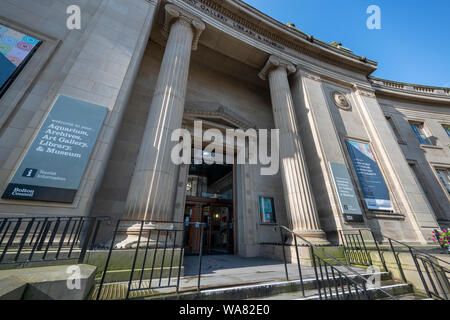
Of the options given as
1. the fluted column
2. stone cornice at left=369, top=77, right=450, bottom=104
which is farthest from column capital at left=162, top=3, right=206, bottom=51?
stone cornice at left=369, top=77, right=450, bottom=104

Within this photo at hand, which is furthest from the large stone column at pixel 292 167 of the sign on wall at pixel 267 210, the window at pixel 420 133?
the window at pixel 420 133

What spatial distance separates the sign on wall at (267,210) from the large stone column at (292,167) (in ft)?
4.79

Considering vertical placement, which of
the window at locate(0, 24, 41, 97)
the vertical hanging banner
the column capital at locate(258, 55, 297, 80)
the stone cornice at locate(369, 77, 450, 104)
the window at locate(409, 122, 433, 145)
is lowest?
the vertical hanging banner

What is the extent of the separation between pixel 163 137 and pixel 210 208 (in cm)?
469

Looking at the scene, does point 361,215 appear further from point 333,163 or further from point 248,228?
point 248,228

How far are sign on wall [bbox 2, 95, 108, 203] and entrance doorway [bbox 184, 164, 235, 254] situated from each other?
15.4ft

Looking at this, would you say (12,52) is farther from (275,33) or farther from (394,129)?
(394,129)

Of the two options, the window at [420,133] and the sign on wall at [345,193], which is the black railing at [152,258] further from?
the window at [420,133]

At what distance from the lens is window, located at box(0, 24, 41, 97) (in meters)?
4.85

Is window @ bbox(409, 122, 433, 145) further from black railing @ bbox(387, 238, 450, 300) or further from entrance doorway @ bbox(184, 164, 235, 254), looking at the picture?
entrance doorway @ bbox(184, 164, 235, 254)

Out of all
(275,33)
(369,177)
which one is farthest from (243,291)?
(275,33)

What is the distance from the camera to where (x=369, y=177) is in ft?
28.6

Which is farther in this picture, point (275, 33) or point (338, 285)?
point (275, 33)

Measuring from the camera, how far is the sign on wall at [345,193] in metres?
7.09
